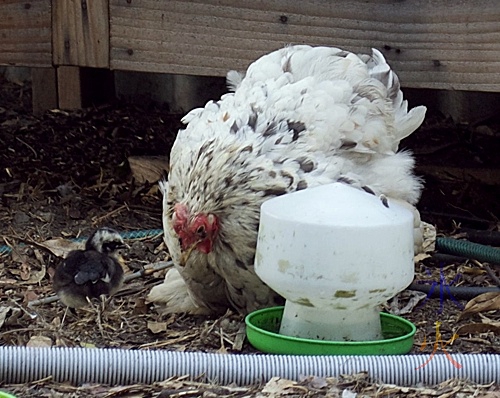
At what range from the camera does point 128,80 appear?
627cm

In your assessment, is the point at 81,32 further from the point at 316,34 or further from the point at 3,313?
the point at 3,313

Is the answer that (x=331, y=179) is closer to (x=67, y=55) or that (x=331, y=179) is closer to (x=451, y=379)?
(x=451, y=379)

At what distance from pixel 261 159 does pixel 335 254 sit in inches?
20.4

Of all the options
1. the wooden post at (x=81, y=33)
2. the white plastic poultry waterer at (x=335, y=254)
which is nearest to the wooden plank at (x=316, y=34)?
the wooden post at (x=81, y=33)

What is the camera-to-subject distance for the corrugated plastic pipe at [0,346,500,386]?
238 centimetres

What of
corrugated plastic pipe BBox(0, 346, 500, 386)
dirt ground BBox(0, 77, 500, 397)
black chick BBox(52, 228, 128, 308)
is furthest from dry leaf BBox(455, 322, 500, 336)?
black chick BBox(52, 228, 128, 308)

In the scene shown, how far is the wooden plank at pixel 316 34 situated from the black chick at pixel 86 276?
90 cm

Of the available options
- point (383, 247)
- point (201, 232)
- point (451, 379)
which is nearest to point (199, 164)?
point (201, 232)

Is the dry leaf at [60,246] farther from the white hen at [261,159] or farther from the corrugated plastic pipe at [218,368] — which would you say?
the corrugated plastic pipe at [218,368]

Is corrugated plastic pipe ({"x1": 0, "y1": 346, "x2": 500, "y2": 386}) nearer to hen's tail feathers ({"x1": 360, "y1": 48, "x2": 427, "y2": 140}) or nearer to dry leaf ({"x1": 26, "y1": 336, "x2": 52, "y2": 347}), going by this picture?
dry leaf ({"x1": 26, "y1": 336, "x2": 52, "y2": 347})

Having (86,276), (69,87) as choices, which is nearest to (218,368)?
(86,276)

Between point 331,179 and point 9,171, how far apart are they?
8.98 ft

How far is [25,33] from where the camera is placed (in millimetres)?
4262

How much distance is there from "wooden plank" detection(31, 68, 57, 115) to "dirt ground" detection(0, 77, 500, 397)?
84mm
